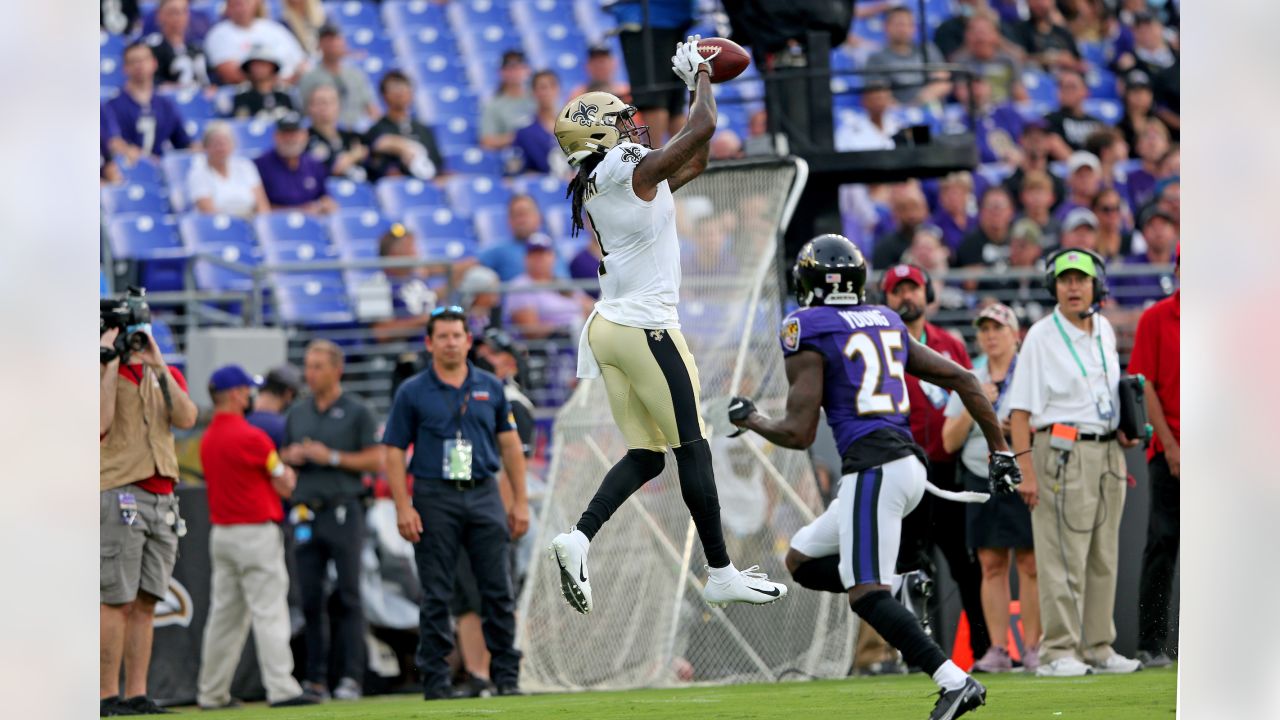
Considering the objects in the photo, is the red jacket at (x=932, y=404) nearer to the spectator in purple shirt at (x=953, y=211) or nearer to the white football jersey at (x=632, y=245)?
the white football jersey at (x=632, y=245)

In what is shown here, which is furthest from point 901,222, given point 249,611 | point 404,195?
Result: point 249,611

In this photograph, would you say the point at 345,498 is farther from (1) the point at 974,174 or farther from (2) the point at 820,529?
(1) the point at 974,174

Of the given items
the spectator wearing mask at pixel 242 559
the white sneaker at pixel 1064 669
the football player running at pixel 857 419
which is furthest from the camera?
the spectator wearing mask at pixel 242 559

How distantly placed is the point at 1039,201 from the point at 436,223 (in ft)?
18.8

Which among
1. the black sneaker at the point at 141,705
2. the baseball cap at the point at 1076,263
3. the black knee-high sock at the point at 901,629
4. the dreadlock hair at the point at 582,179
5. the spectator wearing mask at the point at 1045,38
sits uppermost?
the spectator wearing mask at the point at 1045,38

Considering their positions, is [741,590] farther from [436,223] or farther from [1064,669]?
[436,223]

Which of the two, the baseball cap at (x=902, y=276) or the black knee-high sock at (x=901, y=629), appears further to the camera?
the baseball cap at (x=902, y=276)

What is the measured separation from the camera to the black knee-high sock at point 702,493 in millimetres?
7449

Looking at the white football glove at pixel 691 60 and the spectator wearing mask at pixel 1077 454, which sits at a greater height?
the white football glove at pixel 691 60

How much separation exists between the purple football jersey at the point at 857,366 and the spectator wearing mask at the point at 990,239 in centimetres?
939

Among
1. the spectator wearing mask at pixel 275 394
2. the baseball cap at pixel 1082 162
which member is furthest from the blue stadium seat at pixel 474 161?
the spectator wearing mask at pixel 275 394

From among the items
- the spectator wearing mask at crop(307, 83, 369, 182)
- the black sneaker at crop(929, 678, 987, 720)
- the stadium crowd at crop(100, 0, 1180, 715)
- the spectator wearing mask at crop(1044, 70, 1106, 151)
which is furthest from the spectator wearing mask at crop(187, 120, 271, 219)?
the black sneaker at crop(929, 678, 987, 720)
